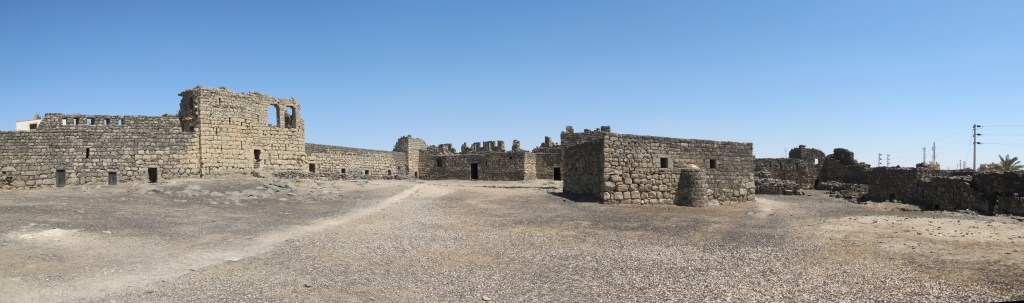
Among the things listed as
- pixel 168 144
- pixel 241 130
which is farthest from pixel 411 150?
pixel 168 144

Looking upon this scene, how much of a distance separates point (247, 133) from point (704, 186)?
20097mm

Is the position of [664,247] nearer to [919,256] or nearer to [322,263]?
[919,256]

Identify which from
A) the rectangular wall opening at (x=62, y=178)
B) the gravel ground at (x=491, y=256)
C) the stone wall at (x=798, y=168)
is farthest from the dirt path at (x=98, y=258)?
the stone wall at (x=798, y=168)

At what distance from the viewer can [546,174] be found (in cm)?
3803

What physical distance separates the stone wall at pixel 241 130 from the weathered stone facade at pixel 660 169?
14345 mm

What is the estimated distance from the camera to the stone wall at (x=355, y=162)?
33438 millimetres

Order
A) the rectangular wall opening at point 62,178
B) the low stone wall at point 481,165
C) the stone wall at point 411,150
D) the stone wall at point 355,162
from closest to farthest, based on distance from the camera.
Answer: the rectangular wall opening at point 62,178 → the stone wall at point 355,162 → the low stone wall at point 481,165 → the stone wall at point 411,150

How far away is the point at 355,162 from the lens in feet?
120

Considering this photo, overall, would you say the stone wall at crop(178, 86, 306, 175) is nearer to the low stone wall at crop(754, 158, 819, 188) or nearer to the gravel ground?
the gravel ground

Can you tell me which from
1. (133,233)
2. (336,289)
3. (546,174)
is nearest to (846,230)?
(336,289)

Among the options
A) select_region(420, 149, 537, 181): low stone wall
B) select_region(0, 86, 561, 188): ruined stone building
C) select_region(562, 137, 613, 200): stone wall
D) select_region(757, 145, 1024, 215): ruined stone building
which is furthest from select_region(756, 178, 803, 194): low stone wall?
select_region(0, 86, 561, 188): ruined stone building

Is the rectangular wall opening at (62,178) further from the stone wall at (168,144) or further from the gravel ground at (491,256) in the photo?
Result: the gravel ground at (491,256)

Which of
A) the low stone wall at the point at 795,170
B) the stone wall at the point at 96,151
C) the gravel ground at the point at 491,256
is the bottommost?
the gravel ground at the point at 491,256

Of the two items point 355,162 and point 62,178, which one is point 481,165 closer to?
point 355,162
